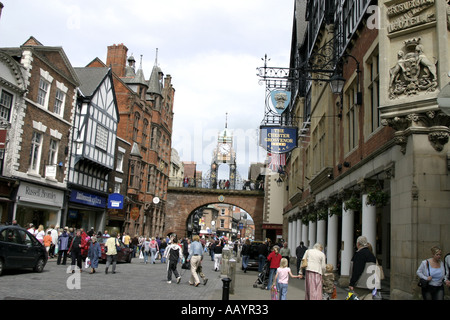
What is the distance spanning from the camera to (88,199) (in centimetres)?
2994

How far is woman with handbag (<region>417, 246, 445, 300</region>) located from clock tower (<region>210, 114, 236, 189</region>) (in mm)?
44982

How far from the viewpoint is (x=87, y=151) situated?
2886 centimetres

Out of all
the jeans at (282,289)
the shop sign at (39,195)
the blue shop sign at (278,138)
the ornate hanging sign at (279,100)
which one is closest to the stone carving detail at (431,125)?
the jeans at (282,289)

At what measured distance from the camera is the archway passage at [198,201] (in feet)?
170

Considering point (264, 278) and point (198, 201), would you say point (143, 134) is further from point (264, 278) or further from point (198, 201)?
point (264, 278)

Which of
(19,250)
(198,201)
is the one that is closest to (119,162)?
(198,201)

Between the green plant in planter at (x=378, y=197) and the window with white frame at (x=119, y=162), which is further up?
the window with white frame at (x=119, y=162)

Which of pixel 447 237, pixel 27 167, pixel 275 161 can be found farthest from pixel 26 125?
pixel 447 237

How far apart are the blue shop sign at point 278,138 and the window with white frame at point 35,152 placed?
11940 mm

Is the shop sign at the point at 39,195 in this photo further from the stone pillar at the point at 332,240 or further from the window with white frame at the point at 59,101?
the stone pillar at the point at 332,240

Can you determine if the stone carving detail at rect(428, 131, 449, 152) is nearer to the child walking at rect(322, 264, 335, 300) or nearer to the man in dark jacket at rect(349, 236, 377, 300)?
the man in dark jacket at rect(349, 236, 377, 300)

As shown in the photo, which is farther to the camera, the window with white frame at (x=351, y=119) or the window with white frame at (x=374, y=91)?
the window with white frame at (x=351, y=119)

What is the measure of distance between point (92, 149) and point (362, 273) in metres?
24.6

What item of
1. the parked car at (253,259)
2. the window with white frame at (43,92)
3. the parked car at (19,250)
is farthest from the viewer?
the parked car at (253,259)
